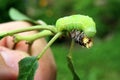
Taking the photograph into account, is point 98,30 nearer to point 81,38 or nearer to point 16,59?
point 16,59

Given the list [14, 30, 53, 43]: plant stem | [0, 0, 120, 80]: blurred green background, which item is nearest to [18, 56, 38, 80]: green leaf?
[14, 30, 53, 43]: plant stem

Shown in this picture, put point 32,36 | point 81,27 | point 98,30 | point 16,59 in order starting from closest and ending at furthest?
point 81,27 → point 32,36 → point 16,59 → point 98,30

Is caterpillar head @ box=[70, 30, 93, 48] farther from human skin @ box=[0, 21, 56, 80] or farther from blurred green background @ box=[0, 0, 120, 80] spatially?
blurred green background @ box=[0, 0, 120, 80]

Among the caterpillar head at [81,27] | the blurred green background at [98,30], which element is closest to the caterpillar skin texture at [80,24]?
the caterpillar head at [81,27]

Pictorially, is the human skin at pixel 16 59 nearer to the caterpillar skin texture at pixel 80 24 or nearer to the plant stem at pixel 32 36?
the plant stem at pixel 32 36

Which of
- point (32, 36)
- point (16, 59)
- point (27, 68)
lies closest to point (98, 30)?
point (16, 59)

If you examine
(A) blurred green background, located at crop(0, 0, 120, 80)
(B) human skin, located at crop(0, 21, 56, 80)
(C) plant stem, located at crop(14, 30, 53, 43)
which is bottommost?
(A) blurred green background, located at crop(0, 0, 120, 80)
